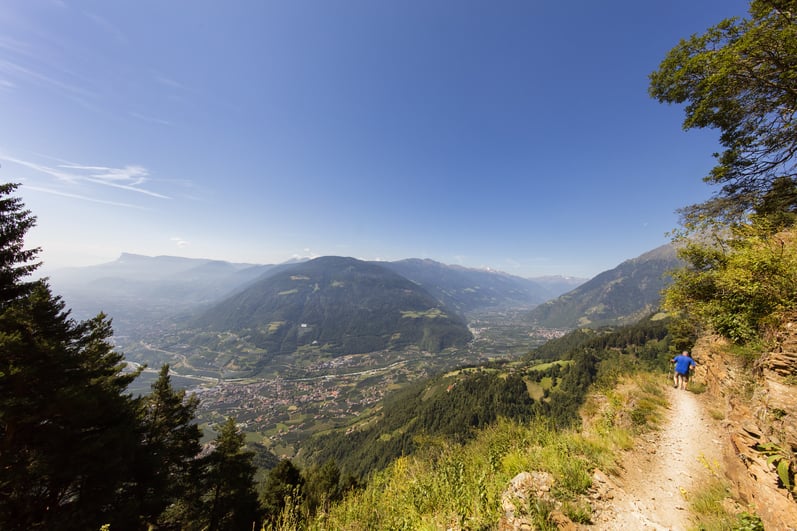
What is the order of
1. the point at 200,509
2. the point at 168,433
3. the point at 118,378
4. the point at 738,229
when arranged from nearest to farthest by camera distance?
the point at 738,229 → the point at 118,378 → the point at 168,433 → the point at 200,509

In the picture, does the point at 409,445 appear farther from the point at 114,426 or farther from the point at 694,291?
the point at 694,291

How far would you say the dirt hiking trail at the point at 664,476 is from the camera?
14.2 feet

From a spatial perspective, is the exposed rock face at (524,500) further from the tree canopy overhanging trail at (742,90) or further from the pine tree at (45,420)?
the pine tree at (45,420)

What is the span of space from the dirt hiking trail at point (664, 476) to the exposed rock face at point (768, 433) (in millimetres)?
477

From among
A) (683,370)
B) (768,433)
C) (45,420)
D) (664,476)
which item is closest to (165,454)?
(45,420)

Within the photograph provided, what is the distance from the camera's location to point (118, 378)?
1484cm

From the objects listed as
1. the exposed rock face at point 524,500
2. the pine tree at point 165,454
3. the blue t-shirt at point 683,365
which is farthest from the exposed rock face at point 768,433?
the pine tree at point 165,454

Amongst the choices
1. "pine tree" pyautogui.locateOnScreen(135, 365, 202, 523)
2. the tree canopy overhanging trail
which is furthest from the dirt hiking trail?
"pine tree" pyautogui.locateOnScreen(135, 365, 202, 523)

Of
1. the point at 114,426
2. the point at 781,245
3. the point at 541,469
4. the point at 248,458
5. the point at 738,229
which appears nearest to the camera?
the point at 541,469

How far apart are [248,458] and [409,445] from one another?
6395 cm

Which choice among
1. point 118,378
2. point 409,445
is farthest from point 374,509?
point 409,445

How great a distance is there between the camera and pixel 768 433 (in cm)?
347

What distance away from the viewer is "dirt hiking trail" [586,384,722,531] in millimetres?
4332

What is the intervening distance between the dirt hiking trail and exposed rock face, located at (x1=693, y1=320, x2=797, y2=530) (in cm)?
48
